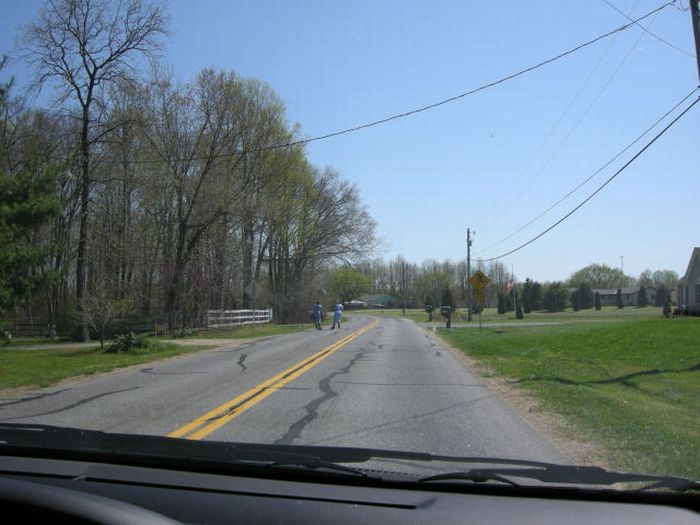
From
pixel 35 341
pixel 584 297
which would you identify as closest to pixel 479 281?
pixel 35 341

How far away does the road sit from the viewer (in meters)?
7.43

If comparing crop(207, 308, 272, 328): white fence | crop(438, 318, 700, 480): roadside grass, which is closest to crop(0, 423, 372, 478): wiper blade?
crop(438, 318, 700, 480): roadside grass

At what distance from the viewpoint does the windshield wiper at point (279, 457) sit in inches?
128

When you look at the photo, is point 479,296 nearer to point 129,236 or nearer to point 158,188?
point 158,188

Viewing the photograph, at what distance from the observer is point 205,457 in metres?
3.55

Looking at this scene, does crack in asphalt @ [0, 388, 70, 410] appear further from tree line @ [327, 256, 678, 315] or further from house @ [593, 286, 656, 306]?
house @ [593, 286, 656, 306]

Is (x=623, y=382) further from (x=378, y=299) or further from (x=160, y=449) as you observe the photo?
(x=378, y=299)

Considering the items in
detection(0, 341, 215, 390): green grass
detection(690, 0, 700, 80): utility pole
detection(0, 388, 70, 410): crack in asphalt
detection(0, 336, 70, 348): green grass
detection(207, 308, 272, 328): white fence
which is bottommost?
detection(0, 336, 70, 348): green grass

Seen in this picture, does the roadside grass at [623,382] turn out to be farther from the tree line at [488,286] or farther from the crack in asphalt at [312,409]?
the tree line at [488,286]

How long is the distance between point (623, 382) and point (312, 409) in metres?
7.95

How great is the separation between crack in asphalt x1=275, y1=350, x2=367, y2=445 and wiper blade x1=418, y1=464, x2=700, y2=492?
4.07m

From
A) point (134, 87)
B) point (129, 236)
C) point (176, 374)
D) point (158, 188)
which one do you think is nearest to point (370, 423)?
point (176, 374)

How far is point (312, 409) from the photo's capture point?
9.45 metres

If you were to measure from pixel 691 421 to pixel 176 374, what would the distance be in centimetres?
1042
